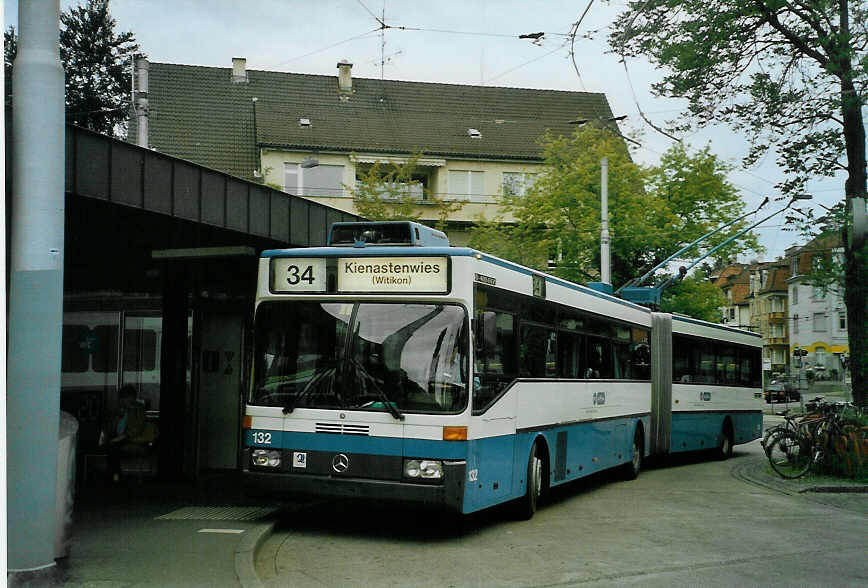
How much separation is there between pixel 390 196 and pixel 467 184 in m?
11.4

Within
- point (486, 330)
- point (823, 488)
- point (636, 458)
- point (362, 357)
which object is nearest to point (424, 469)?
point (362, 357)

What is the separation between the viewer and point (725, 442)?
23453mm

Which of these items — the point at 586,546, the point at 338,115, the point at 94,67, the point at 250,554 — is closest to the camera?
Result: the point at 250,554

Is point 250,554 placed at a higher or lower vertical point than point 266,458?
lower

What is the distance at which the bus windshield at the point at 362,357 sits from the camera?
10.0 m

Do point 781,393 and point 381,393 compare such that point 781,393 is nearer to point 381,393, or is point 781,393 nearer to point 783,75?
→ point 783,75

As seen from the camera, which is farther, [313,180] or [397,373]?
[313,180]

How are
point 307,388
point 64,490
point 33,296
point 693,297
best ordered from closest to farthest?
1. point 33,296
2. point 64,490
3. point 307,388
4. point 693,297

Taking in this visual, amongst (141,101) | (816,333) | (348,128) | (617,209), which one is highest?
(348,128)

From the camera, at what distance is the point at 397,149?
49.6 meters

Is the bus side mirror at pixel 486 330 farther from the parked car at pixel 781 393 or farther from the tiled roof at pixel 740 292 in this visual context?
the tiled roof at pixel 740 292

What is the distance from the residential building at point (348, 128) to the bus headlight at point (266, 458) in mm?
34512

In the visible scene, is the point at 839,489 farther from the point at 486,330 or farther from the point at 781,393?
the point at 781,393

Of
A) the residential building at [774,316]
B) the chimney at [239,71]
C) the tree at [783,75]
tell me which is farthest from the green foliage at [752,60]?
the residential building at [774,316]
